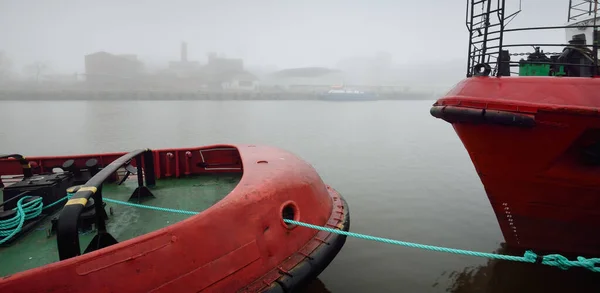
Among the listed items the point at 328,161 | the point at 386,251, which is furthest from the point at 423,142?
the point at 386,251

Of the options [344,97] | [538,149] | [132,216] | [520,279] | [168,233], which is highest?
[344,97]

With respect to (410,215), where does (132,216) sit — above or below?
above

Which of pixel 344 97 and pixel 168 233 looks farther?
pixel 344 97

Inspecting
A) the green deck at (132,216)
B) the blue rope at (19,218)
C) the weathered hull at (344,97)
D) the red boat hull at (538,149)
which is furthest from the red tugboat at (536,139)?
the weathered hull at (344,97)

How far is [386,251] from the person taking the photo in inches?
229

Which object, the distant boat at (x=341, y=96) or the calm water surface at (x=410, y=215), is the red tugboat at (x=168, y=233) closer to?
the calm water surface at (x=410, y=215)

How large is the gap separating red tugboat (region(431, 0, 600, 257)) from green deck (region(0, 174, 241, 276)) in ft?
11.0

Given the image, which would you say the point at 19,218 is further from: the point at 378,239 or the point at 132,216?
the point at 378,239

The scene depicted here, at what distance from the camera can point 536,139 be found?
4035mm

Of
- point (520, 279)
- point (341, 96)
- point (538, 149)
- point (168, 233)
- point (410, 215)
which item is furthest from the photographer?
point (341, 96)

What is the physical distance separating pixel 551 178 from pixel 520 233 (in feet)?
3.49

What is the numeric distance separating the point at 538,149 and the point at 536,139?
0.47ft

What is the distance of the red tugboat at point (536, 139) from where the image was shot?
12.8 ft

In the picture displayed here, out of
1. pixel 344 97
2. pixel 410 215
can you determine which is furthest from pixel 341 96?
pixel 410 215
